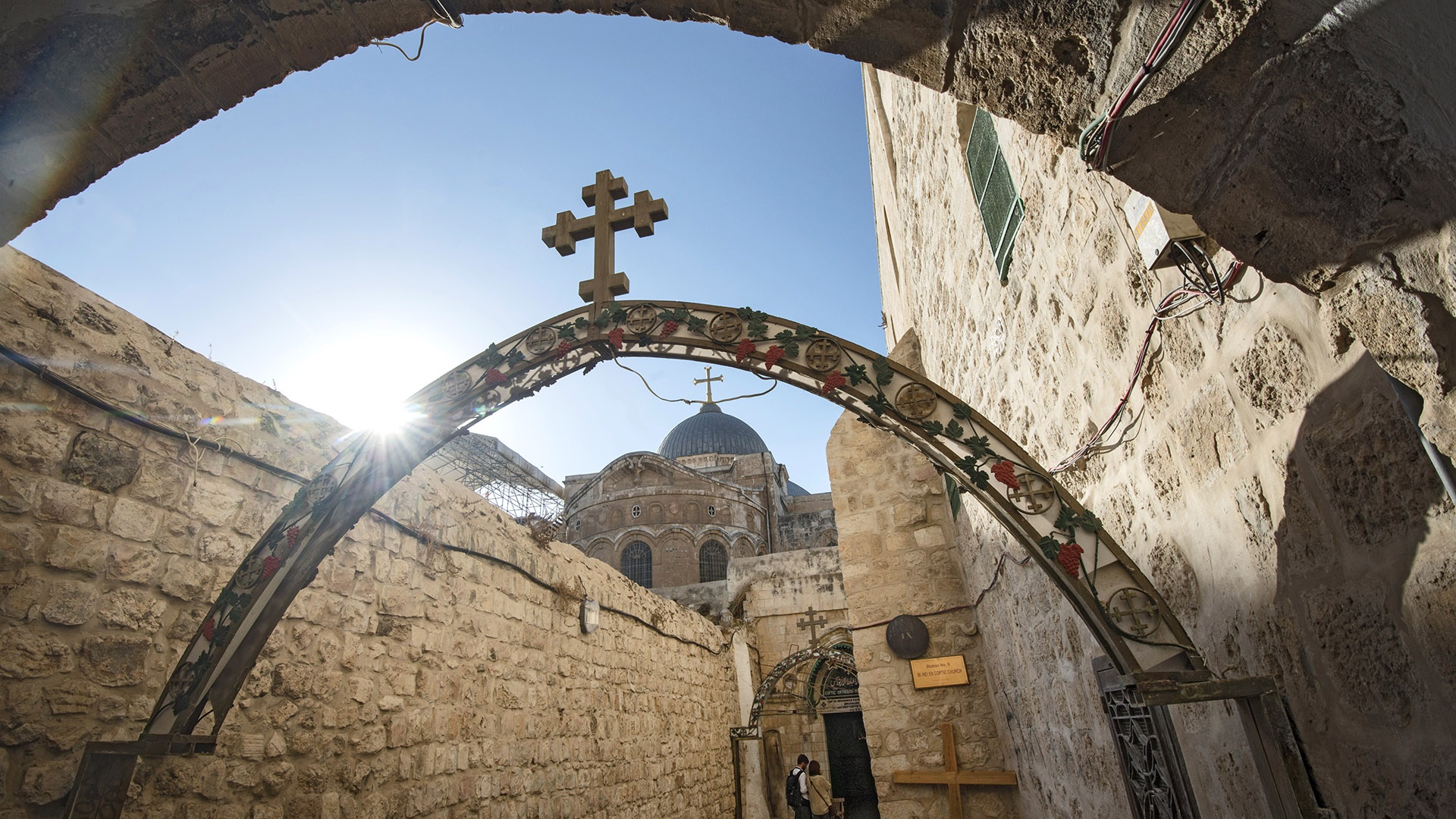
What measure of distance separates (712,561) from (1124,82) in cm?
2764

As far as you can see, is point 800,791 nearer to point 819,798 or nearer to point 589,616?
point 819,798

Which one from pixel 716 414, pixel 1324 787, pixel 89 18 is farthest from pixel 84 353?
pixel 716 414

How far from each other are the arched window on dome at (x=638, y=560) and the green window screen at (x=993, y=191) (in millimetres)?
25585

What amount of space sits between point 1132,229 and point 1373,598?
1.05 m

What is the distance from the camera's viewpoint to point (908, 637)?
6.69 meters

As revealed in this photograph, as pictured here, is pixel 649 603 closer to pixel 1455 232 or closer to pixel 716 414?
pixel 1455 232

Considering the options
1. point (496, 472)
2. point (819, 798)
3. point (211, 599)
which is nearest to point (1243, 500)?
point (211, 599)

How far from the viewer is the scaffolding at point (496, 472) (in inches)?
739

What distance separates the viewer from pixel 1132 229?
1937 millimetres

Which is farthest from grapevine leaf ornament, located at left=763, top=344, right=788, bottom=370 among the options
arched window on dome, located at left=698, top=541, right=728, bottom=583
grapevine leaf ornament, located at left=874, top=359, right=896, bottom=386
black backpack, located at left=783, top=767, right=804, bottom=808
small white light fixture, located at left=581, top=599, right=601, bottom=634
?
arched window on dome, located at left=698, top=541, right=728, bottom=583

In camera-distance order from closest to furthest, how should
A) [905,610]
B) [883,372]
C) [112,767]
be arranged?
[112,767] < [883,372] < [905,610]

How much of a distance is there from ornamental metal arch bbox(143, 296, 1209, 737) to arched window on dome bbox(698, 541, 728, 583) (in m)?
25.4

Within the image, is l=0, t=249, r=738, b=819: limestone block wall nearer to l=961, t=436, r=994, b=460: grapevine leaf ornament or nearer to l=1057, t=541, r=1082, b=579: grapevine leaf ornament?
l=961, t=436, r=994, b=460: grapevine leaf ornament

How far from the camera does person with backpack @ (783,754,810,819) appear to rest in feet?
29.8
